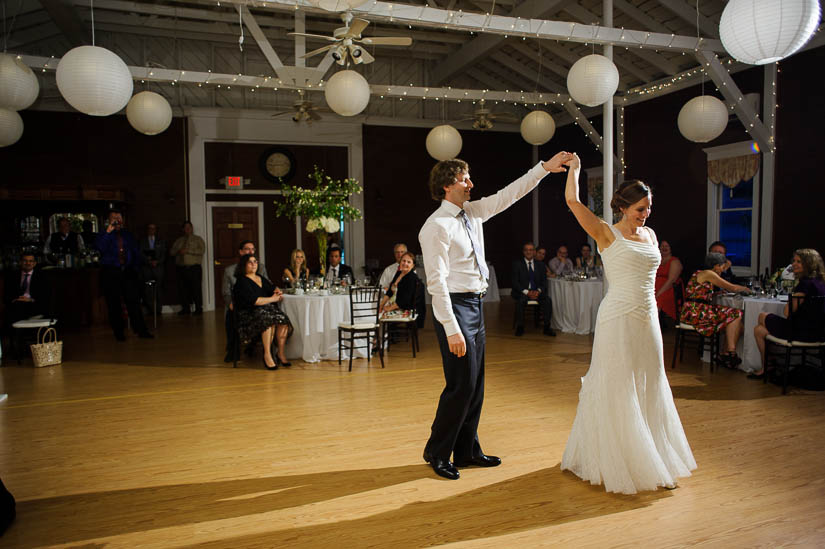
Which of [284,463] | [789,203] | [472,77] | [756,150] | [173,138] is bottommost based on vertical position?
[284,463]

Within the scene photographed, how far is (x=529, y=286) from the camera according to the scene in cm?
862

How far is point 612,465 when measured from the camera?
3047mm

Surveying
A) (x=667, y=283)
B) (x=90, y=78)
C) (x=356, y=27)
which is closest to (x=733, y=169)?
(x=667, y=283)

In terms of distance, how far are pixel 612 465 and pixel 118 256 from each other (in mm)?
7197

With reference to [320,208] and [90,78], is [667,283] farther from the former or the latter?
[90,78]

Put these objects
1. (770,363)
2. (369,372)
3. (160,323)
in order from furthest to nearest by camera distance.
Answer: (160,323), (369,372), (770,363)

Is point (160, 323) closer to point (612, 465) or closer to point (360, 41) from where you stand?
point (360, 41)

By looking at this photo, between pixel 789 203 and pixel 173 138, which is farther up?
pixel 173 138

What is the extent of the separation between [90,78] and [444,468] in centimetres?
395

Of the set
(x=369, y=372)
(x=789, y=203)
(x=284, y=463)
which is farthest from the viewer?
(x=789, y=203)

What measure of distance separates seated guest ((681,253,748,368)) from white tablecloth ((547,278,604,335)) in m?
1.89

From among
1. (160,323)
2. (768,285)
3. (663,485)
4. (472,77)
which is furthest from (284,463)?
(472,77)

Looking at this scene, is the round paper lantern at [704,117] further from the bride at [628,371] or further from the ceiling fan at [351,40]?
the bride at [628,371]

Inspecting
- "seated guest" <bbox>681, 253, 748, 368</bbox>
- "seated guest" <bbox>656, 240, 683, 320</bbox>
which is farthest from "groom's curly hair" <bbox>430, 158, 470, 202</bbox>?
"seated guest" <bbox>656, 240, 683, 320</bbox>
